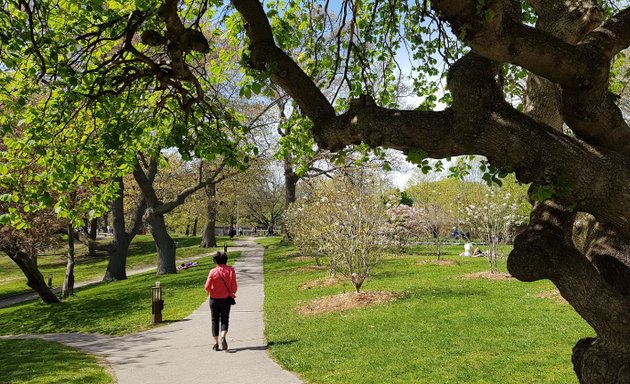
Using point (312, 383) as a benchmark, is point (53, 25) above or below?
above

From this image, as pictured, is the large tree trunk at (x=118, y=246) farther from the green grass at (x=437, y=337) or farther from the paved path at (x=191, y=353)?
the green grass at (x=437, y=337)

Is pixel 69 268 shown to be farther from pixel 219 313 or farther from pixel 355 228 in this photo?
pixel 219 313

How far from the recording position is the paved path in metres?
7.54

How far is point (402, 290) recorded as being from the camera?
14539 mm

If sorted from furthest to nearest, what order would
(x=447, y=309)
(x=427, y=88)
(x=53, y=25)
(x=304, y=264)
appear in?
(x=304, y=264)
(x=447, y=309)
(x=427, y=88)
(x=53, y=25)

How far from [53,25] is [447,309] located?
949 centimetres

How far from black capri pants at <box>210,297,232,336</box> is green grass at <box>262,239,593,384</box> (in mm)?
1038

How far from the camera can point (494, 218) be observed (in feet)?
62.1

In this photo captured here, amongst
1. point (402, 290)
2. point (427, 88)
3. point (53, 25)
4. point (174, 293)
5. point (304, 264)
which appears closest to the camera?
point (53, 25)

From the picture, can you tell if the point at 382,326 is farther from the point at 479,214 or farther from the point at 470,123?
the point at 479,214

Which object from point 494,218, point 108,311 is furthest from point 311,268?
point 108,311

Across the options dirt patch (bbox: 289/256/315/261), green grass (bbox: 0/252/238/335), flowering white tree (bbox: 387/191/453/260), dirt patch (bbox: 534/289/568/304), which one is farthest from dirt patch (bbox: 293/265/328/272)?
dirt patch (bbox: 534/289/568/304)

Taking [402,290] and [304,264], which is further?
[304,264]

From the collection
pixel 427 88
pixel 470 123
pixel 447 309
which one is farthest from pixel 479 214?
pixel 470 123
